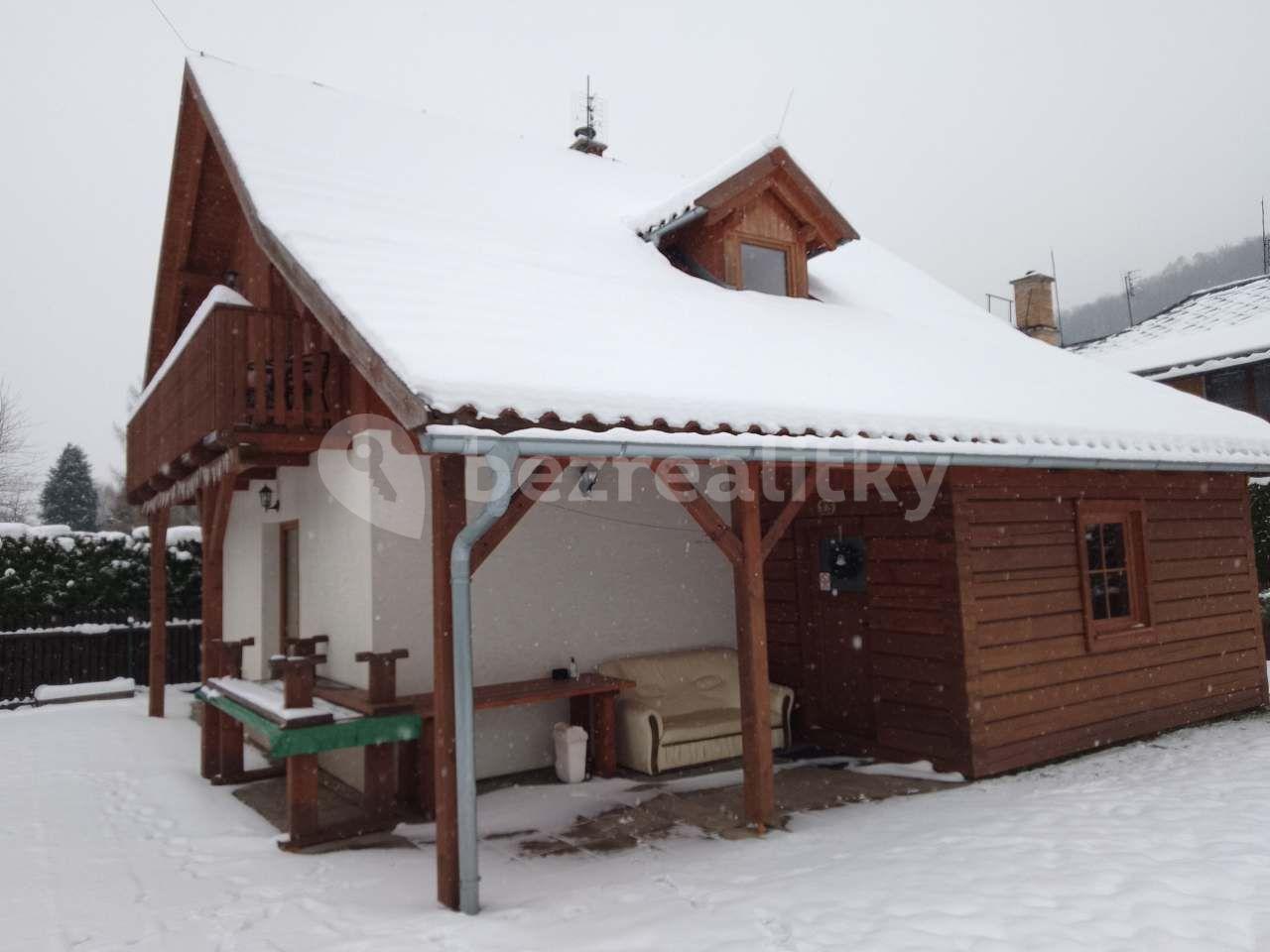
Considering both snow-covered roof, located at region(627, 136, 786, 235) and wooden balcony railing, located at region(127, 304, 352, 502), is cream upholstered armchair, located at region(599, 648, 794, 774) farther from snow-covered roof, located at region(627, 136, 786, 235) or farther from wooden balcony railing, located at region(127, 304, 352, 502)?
snow-covered roof, located at region(627, 136, 786, 235)

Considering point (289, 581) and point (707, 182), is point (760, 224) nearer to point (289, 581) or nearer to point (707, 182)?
point (707, 182)

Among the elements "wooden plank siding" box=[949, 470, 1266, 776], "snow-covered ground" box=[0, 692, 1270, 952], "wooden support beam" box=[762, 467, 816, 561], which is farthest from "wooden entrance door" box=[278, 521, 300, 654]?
"wooden plank siding" box=[949, 470, 1266, 776]

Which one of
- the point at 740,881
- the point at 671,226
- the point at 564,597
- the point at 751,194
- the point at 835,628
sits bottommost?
the point at 740,881

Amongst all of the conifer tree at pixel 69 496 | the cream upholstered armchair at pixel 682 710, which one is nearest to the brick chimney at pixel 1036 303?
the cream upholstered armchair at pixel 682 710

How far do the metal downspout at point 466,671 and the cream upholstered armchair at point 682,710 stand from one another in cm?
297

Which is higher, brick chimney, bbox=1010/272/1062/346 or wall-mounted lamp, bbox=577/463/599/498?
brick chimney, bbox=1010/272/1062/346

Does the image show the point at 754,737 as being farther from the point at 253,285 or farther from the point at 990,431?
the point at 253,285

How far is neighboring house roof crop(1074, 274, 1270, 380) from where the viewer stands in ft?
58.3

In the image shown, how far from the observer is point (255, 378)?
6680 mm

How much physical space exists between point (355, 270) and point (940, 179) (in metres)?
193

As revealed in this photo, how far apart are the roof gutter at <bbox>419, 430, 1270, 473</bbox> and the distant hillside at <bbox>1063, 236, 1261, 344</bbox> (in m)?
53.0

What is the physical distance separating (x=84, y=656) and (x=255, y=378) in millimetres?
9100

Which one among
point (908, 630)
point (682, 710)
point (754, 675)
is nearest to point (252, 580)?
point (682, 710)

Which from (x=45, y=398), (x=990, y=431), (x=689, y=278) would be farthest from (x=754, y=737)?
(x=45, y=398)
